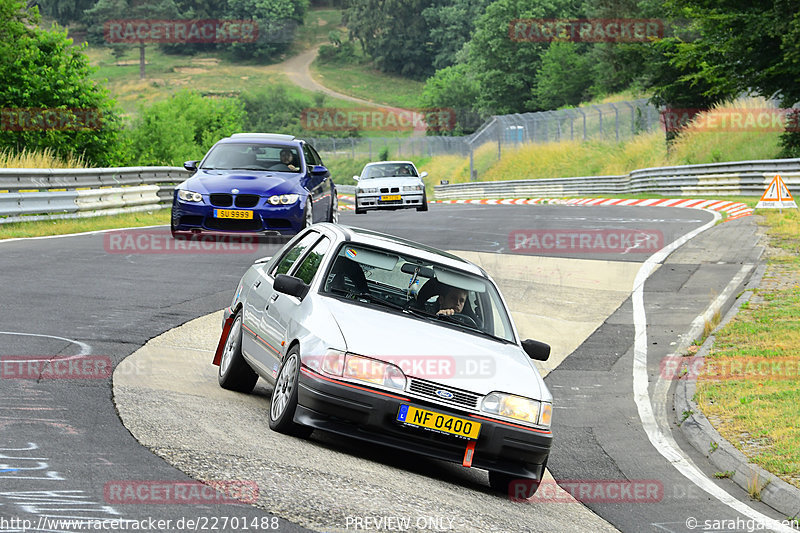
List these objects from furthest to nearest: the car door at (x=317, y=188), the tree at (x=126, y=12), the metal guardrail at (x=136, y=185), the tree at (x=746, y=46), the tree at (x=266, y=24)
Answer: the tree at (x=266, y=24)
the tree at (x=126, y=12)
the tree at (x=746, y=46)
the metal guardrail at (x=136, y=185)
the car door at (x=317, y=188)

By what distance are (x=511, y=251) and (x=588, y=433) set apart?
424 inches

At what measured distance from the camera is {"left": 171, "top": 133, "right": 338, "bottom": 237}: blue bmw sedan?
18.0 meters

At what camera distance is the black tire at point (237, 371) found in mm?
9086

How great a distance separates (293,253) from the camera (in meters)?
9.25

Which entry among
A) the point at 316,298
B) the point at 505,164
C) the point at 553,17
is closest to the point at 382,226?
the point at 316,298

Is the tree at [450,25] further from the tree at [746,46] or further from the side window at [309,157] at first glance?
the side window at [309,157]

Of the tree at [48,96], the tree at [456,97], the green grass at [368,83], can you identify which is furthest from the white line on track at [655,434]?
the green grass at [368,83]

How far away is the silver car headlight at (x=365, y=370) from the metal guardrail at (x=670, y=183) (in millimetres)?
27817

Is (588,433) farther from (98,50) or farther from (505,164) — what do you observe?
(98,50)

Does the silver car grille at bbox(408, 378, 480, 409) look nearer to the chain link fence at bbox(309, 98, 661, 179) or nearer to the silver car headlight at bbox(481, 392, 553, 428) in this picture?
the silver car headlight at bbox(481, 392, 553, 428)

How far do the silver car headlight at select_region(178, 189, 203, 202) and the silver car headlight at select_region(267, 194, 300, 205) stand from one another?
114 cm

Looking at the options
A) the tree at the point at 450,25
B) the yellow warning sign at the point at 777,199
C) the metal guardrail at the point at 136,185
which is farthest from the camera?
the tree at the point at 450,25

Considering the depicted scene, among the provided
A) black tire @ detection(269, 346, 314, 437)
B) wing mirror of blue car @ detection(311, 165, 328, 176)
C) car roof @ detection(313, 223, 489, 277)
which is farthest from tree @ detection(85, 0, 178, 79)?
black tire @ detection(269, 346, 314, 437)

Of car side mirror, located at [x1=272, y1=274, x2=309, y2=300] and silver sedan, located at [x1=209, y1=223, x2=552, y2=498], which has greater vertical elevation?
car side mirror, located at [x1=272, y1=274, x2=309, y2=300]
